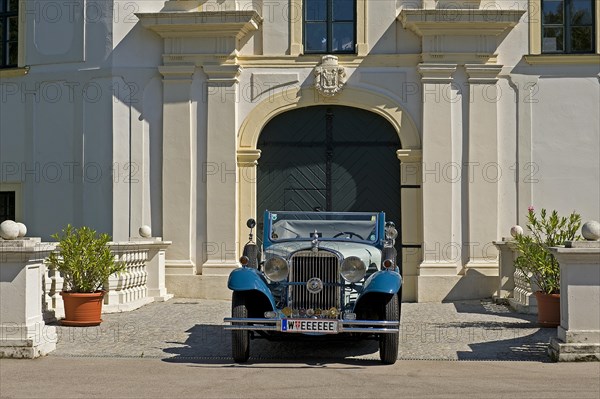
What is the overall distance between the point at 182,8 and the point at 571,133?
752cm

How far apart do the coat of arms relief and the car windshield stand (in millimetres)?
6066

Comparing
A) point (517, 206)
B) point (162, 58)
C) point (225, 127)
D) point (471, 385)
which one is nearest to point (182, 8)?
point (162, 58)

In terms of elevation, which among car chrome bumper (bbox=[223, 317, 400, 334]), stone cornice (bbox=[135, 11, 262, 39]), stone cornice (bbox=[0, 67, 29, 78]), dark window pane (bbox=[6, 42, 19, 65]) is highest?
stone cornice (bbox=[135, 11, 262, 39])

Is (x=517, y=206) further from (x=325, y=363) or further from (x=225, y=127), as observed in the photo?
(x=325, y=363)

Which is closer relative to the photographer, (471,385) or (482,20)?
(471,385)

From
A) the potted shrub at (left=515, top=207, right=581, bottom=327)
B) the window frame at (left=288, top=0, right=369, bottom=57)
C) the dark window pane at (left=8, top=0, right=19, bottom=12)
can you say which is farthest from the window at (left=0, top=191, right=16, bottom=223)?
the potted shrub at (left=515, top=207, right=581, bottom=327)

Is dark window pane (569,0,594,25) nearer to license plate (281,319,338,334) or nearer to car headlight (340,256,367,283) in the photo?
car headlight (340,256,367,283)

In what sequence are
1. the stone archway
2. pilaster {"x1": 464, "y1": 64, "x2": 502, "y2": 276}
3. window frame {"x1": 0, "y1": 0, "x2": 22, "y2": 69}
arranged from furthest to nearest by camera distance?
1. window frame {"x1": 0, "y1": 0, "x2": 22, "y2": 69}
2. the stone archway
3. pilaster {"x1": 464, "y1": 64, "x2": 502, "y2": 276}

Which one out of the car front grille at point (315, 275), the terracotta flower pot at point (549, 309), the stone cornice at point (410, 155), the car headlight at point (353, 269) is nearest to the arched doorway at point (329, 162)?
the stone cornice at point (410, 155)

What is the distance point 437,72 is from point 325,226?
6647 millimetres

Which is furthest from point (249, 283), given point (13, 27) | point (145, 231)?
point (13, 27)

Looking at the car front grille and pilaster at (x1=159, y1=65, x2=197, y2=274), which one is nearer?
the car front grille

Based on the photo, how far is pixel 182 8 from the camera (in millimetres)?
18219

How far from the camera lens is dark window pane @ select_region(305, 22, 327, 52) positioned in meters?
18.4
